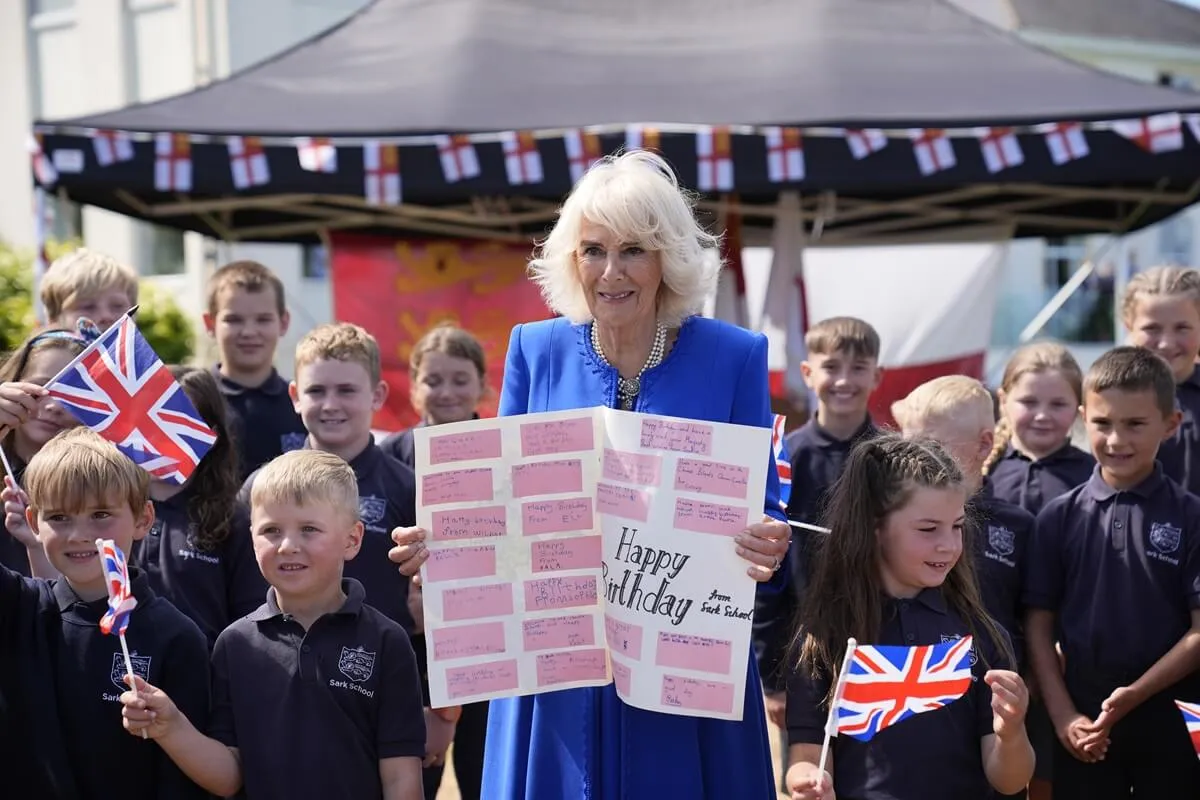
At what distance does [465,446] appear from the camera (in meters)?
2.96

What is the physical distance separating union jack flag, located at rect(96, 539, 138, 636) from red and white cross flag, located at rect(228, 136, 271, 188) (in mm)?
4633

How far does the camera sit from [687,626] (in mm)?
2885

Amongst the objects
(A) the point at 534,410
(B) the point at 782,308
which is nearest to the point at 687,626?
(A) the point at 534,410

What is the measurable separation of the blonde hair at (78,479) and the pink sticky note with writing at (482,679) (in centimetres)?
91

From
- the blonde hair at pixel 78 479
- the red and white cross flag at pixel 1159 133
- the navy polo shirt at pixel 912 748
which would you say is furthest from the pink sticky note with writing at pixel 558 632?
the red and white cross flag at pixel 1159 133

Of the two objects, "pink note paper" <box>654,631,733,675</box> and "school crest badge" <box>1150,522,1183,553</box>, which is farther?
"school crest badge" <box>1150,522,1183,553</box>

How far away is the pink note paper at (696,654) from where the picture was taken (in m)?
2.88

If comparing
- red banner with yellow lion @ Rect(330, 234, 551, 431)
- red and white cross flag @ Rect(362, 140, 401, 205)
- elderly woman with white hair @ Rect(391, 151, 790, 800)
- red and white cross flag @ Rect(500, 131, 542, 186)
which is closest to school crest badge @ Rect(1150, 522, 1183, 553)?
elderly woman with white hair @ Rect(391, 151, 790, 800)

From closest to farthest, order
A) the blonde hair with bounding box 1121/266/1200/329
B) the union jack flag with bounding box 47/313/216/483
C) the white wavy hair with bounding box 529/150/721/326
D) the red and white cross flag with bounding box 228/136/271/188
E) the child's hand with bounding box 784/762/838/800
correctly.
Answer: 1. the child's hand with bounding box 784/762/838/800
2. the white wavy hair with bounding box 529/150/721/326
3. the union jack flag with bounding box 47/313/216/483
4. the blonde hair with bounding box 1121/266/1200/329
5. the red and white cross flag with bounding box 228/136/271/188

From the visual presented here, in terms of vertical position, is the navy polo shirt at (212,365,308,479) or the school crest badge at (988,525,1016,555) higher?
the navy polo shirt at (212,365,308,479)

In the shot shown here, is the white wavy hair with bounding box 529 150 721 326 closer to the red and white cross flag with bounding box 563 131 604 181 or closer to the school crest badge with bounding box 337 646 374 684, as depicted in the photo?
the school crest badge with bounding box 337 646 374 684

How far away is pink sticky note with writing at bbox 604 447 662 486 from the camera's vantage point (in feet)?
9.48

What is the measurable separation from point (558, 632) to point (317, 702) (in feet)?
1.78

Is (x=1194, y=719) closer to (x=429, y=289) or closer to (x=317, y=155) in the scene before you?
(x=317, y=155)
